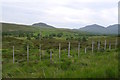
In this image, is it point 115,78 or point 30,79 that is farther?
point 30,79

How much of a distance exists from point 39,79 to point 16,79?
3.55ft

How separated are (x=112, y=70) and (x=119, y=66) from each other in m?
0.46

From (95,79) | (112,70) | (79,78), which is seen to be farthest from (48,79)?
(112,70)

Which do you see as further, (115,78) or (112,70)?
(112,70)

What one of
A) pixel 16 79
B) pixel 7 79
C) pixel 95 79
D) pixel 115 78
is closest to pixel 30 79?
pixel 16 79

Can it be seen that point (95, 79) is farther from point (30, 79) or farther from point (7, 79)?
point (7, 79)

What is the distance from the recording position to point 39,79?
5.65 m

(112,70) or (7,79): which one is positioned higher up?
(112,70)

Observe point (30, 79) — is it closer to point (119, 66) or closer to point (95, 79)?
point (95, 79)

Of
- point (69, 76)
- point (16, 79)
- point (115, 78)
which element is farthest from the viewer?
point (16, 79)

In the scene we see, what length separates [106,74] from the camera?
5266mm

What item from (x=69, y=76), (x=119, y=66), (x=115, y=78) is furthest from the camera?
(x=119, y=66)

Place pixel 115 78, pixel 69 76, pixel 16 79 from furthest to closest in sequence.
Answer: pixel 16 79, pixel 69 76, pixel 115 78

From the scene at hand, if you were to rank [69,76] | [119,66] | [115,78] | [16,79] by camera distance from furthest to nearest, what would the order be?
[16,79] < [119,66] < [69,76] < [115,78]
